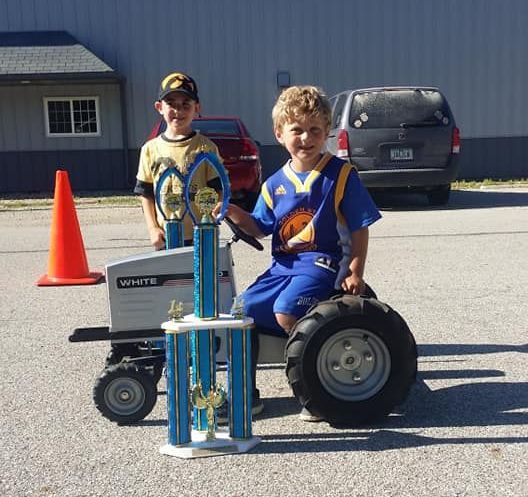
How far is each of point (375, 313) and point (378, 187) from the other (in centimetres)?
816

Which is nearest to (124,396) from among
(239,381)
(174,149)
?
(239,381)

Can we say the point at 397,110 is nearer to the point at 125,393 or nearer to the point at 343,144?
the point at 343,144

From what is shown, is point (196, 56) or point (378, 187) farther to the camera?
point (196, 56)

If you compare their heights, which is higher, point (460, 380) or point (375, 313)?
point (375, 313)

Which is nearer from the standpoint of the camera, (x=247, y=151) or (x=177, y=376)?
(x=177, y=376)

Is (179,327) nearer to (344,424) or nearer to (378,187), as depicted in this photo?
(344,424)

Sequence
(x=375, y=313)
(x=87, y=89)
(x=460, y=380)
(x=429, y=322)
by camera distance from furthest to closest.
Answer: (x=87, y=89) < (x=429, y=322) < (x=460, y=380) < (x=375, y=313)

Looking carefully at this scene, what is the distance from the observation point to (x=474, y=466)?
2773 mm

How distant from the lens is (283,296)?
3324 millimetres

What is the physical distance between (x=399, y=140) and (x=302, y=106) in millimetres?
8022

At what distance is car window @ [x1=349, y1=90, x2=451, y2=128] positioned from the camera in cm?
1105

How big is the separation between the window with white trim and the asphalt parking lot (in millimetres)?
11385

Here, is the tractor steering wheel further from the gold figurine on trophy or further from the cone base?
the cone base

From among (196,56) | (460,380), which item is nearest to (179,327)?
(460,380)
